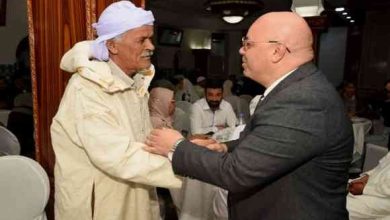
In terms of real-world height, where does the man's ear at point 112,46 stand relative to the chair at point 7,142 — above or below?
above

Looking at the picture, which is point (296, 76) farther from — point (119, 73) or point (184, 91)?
point (184, 91)

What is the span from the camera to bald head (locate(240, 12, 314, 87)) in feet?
3.53

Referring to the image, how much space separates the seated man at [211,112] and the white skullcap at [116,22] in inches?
106

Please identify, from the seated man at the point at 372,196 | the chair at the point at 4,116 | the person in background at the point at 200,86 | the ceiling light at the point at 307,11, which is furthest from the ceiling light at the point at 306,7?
the chair at the point at 4,116

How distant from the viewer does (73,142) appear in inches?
51.7

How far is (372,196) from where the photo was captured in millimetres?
2334

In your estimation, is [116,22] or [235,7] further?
[235,7]

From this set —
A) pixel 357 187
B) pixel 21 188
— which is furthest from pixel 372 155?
pixel 21 188

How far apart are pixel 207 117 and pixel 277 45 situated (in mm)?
3040

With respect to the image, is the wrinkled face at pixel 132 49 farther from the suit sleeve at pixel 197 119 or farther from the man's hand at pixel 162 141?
the suit sleeve at pixel 197 119

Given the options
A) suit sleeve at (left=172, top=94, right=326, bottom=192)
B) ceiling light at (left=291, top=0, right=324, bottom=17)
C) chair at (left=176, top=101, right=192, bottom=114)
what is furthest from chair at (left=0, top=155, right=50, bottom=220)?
ceiling light at (left=291, top=0, right=324, bottom=17)

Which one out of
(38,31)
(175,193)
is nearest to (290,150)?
(38,31)

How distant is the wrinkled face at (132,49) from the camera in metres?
1.36

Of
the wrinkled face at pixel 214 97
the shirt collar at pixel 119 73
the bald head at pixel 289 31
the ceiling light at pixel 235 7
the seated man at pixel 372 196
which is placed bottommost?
the seated man at pixel 372 196
